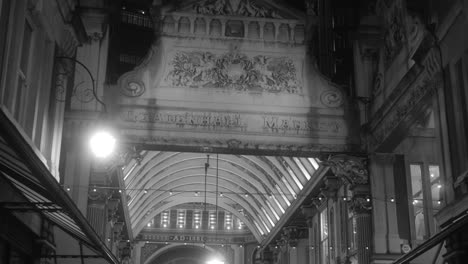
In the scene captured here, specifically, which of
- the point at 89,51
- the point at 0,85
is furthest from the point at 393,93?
the point at 0,85

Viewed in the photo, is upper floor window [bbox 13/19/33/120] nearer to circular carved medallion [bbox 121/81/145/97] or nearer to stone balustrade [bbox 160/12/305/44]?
circular carved medallion [bbox 121/81/145/97]

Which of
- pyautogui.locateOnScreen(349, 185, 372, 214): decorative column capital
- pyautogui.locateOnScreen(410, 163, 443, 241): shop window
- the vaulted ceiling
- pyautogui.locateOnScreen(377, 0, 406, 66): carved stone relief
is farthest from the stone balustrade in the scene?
the vaulted ceiling

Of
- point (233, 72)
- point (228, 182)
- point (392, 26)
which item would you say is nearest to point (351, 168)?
point (392, 26)

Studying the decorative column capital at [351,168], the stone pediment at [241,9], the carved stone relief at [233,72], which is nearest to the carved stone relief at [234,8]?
the stone pediment at [241,9]

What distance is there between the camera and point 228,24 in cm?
2075

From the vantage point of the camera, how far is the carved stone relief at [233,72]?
66.8ft

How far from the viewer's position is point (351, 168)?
786 inches

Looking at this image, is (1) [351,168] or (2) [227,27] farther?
(2) [227,27]

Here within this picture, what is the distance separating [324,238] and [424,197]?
6.45 m

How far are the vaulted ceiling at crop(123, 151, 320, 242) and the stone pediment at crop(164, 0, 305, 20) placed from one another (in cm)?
602

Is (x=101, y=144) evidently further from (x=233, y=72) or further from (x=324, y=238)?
(x=324, y=238)

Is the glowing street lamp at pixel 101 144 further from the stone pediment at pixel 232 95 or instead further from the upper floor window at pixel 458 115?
the upper floor window at pixel 458 115

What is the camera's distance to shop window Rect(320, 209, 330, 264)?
26781mm

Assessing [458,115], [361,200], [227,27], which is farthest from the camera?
[227,27]
